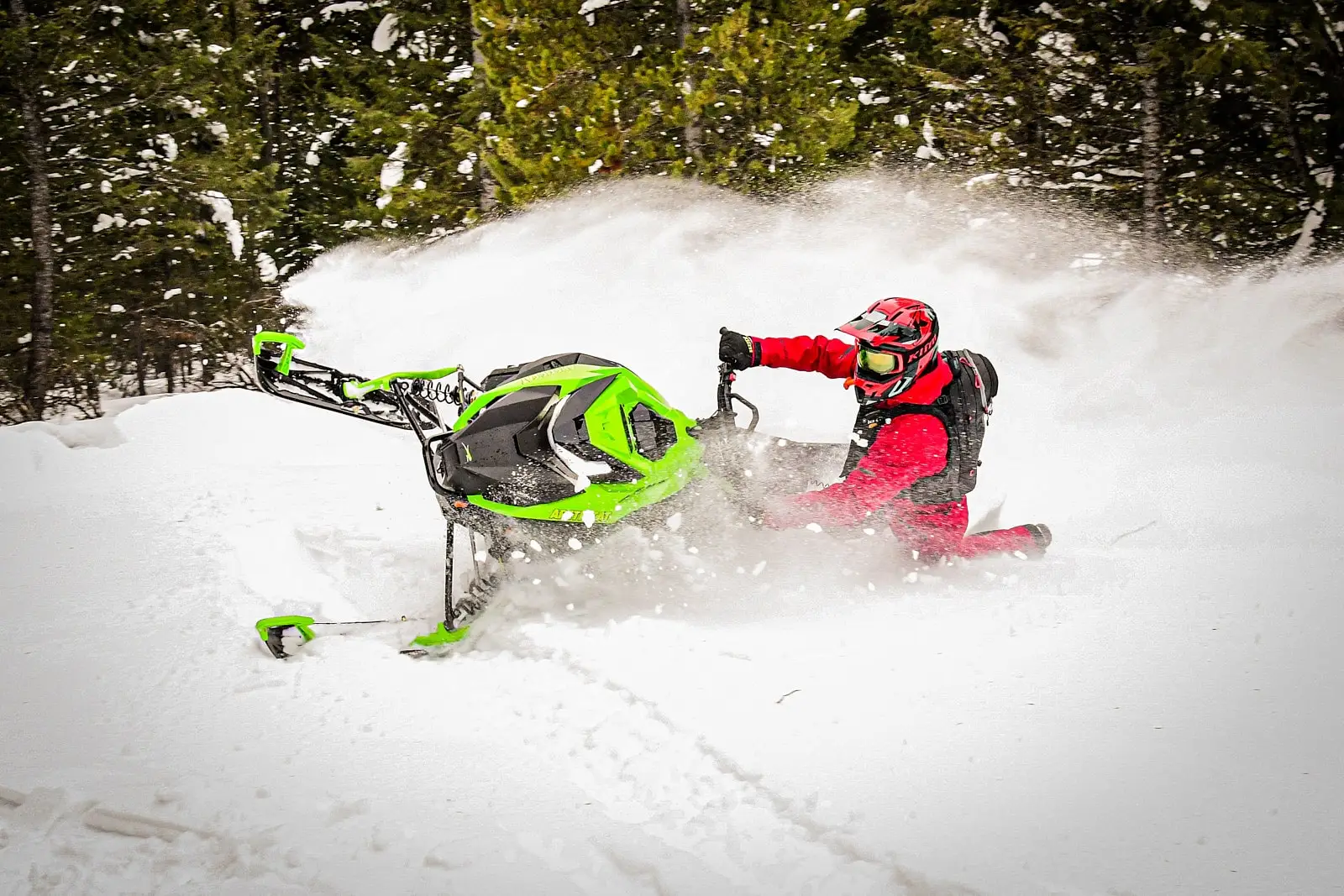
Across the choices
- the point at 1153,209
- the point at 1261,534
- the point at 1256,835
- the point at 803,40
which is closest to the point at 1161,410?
the point at 1261,534

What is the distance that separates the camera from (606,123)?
10727mm

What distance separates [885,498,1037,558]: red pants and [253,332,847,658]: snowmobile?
1.85ft

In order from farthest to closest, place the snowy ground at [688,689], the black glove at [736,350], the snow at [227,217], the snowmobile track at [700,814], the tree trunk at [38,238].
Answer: the snow at [227,217] → the tree trunk at [38,238] → the black glove at [736,350] → the snowy ground at [688,689] → the snowmobile track at [700,814]

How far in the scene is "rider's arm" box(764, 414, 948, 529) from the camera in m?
3.69

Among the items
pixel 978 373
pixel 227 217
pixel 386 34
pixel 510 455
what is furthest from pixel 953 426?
pixel 386 34

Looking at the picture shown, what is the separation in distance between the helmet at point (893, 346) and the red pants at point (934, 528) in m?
0.56

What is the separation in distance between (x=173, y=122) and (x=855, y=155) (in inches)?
411

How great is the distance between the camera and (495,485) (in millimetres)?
3568

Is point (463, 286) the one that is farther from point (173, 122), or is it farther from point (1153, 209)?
point (1153, 209)

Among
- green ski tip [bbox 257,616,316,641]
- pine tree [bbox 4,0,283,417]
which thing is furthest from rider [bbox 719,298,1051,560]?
pine tree [bbox 4,0,283,417]

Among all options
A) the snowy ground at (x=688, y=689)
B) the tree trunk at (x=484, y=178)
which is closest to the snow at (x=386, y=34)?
the tree trunk at (x=484, y=178)

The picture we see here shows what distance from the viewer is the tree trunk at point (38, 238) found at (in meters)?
10.6

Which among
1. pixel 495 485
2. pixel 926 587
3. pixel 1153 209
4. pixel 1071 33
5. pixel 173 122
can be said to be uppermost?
pixel 1071 33

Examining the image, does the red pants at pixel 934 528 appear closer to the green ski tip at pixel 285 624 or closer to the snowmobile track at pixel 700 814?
the snowmobile track at pixel 700 814
